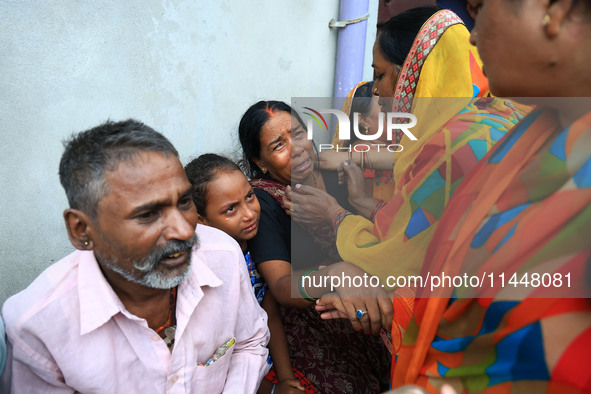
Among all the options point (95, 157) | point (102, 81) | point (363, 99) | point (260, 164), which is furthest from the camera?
point (363, 99)

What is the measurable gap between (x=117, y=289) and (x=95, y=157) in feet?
1.65

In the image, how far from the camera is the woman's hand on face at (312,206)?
214cm

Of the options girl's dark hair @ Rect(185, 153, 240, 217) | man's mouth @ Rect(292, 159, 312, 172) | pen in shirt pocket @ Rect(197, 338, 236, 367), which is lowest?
pen in shirt pocket @ Rect(197, 338, 236, 367)

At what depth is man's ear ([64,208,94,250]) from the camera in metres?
1.36

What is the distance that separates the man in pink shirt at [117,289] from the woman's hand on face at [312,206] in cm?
78

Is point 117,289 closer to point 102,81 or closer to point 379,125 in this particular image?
point 102,81

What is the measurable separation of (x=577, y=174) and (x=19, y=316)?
5.09 feet

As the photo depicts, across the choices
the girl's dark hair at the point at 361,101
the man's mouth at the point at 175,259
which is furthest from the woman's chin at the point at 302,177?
the man's mouth at the point at 175,259

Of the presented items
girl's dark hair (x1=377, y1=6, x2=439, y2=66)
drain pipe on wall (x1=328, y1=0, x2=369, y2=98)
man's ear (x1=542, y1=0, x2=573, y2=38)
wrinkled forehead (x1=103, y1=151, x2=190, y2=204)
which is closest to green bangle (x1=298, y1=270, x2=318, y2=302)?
wrinkled forehead (x1=103, y1=151, x2=190, y2=204)

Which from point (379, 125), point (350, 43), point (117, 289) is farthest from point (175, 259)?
point (350, 43)

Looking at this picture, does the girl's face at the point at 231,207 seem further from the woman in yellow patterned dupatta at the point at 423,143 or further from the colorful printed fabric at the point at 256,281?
the woman in yellow patterned dupatta at the point at 423,143

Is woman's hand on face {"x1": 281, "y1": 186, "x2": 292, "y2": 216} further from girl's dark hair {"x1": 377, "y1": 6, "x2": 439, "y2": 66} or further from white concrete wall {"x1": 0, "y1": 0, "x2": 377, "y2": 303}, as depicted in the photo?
white concrete wall {"x1": 0, "y1": 0, "x2": 377, "y2": 303}

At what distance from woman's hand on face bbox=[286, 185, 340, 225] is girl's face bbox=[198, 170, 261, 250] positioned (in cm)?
23

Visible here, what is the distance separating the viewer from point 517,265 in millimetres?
913
